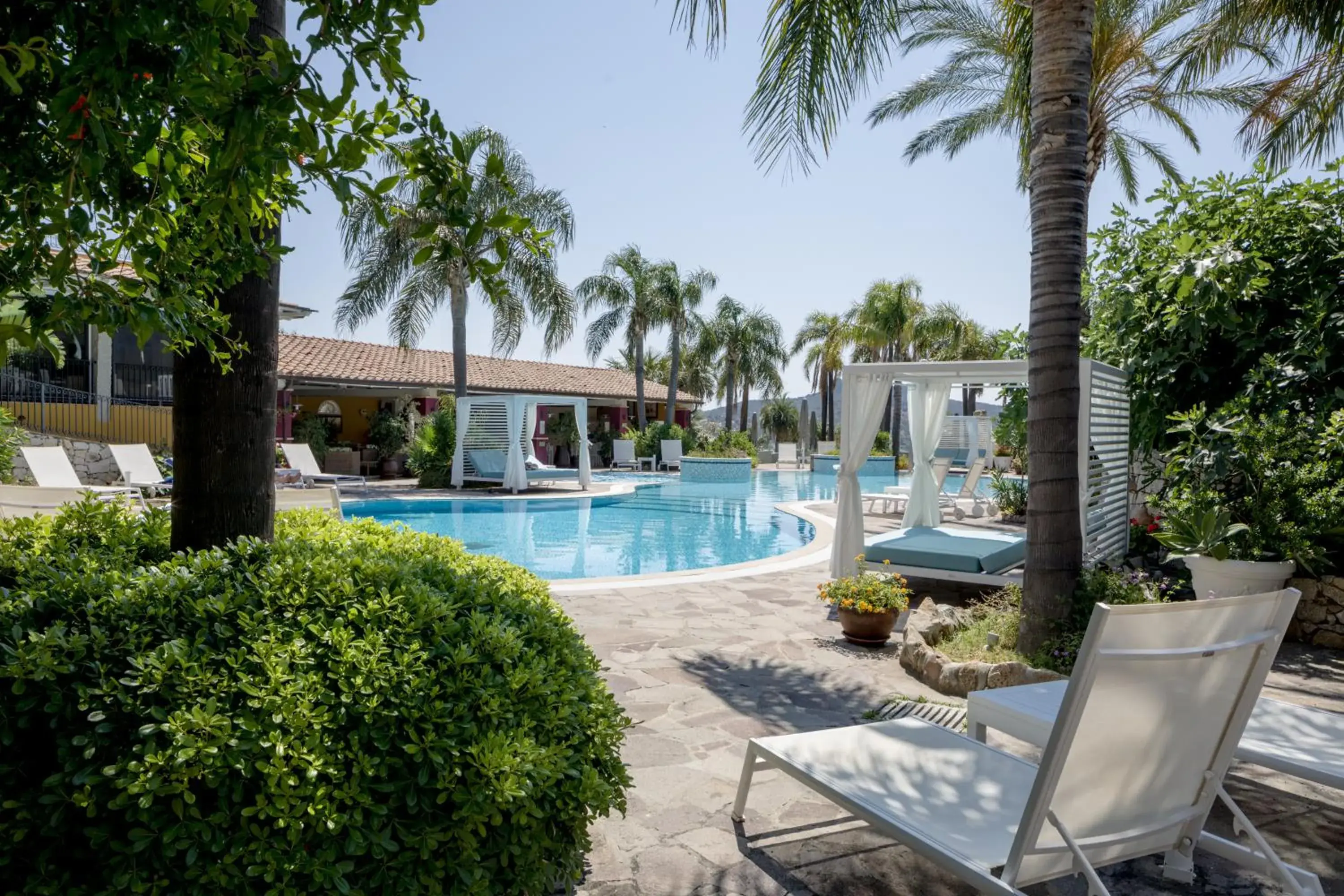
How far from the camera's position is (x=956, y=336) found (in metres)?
33.6

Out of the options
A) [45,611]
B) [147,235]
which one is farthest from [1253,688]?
[45,611]

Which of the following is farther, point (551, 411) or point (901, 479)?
point (551, 411)

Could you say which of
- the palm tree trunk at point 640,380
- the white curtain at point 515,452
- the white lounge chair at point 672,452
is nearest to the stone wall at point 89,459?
the white curtain at point 515,452

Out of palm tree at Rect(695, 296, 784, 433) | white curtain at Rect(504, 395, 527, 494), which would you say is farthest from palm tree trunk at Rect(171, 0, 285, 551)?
palm tree at Rect(695, 296, 784, 433)

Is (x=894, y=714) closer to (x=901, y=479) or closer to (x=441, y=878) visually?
(x=441, y=878)

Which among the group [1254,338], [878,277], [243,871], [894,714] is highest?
[878,277]

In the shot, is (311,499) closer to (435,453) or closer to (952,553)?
(952,553)

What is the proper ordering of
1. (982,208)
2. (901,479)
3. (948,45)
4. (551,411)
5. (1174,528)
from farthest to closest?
(551,411) → (901,479) → (982,208) → (948,45) → (1174,528)

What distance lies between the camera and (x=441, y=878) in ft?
6.56

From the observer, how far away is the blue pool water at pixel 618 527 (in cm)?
1169

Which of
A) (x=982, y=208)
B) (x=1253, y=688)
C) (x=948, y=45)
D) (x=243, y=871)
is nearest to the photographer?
(x=243, y=871)

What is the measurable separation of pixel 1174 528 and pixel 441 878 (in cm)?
651

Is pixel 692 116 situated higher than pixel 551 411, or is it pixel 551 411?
pixel 692 116

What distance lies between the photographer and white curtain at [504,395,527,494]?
1873cm
